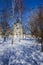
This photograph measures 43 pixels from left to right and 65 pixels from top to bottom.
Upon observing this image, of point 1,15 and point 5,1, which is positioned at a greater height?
point 5,1

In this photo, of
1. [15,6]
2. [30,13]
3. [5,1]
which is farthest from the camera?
[15,6]

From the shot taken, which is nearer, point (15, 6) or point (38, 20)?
point (38, 20)

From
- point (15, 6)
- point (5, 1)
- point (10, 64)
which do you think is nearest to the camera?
point (10, 64)

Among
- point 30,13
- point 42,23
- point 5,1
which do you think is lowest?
point 42,23

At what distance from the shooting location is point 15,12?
21.3 feet

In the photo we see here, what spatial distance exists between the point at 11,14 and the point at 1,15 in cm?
48

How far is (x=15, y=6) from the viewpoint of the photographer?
640cm

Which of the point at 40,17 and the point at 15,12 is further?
the point at 15,12

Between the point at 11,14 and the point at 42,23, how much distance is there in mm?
2963

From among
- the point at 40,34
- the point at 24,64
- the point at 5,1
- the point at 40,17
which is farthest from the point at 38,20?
the point at 24,64

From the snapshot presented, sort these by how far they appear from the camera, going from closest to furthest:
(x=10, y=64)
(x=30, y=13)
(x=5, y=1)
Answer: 1. (x=10, y=64)
2. (x=30, y=13)
3. (x=5, y=1)

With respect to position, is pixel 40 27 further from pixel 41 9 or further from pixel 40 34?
pixel 41 9

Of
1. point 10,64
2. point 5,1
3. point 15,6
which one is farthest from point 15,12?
point 10,64

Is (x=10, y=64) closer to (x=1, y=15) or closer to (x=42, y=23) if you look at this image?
(x=42, y=23)
